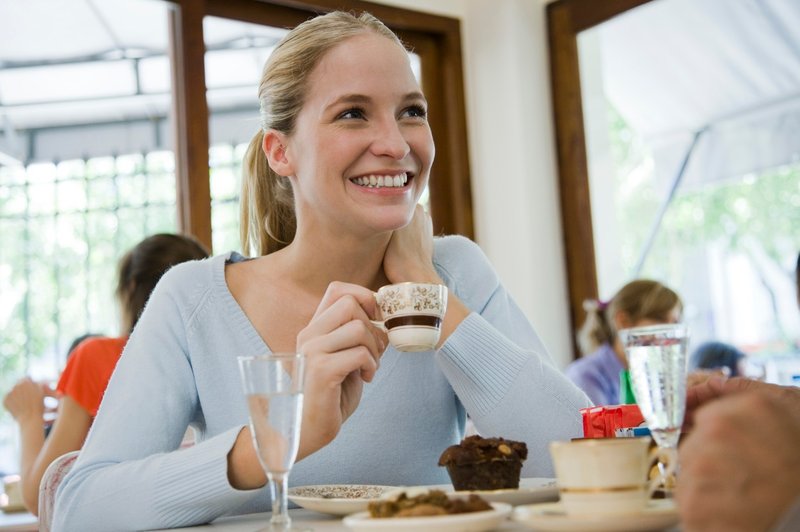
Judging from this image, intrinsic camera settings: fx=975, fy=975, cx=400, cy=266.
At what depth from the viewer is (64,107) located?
372 cm

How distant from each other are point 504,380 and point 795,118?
328 centimetres

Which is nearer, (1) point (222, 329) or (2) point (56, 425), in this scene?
(1) point (222, 329)

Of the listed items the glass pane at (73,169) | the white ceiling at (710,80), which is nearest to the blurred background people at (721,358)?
the white ceiling at (710,80)

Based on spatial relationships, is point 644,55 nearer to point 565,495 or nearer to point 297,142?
point 297,142

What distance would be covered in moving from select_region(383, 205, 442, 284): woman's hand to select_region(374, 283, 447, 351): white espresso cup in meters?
0.43

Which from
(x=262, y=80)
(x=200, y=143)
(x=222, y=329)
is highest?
(x=200, y=143)

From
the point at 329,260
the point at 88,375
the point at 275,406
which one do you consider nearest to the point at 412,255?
the point at 329,260

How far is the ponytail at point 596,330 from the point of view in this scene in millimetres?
3973

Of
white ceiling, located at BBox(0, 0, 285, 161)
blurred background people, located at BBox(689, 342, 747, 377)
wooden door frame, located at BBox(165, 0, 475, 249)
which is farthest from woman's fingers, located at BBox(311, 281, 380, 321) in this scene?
blurred background people, located at BBox(689, 342, 747, 377)

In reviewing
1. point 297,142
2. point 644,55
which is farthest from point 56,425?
point 644,55

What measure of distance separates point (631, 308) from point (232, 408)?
8.49 ft

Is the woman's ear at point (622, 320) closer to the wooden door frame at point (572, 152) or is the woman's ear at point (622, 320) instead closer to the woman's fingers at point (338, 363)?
the wooden door frame at point (572, 152)

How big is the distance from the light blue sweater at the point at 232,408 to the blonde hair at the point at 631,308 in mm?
2202

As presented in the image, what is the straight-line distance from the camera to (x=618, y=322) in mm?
3840
